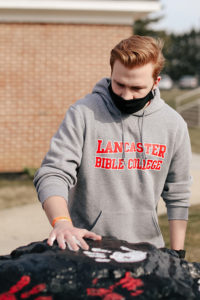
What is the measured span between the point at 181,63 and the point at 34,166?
62.1m

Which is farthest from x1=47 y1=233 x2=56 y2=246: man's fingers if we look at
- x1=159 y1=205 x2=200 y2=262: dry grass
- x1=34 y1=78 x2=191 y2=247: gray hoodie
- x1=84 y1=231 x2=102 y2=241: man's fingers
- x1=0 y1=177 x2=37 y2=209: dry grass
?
x1=0 y1=177 x2=37 y2=209: dry grass

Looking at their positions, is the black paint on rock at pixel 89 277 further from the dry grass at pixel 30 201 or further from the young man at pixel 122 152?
the dry grass at pixel 30 201

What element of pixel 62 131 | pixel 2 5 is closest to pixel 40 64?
pixel 2 5

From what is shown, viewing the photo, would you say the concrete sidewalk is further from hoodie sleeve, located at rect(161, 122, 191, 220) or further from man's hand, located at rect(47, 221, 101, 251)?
man's hand, located at rect(47, 221, 101, 251)

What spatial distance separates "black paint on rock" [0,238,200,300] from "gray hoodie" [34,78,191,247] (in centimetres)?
61

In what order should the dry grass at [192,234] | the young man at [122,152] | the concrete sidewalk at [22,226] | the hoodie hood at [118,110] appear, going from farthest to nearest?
the concrete sidewalk at [22,226]
the dry grass at [192,234]
the hoodie hood at [118,110]
the young man at [122,152]

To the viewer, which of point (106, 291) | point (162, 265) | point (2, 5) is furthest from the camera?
point (2, 5)

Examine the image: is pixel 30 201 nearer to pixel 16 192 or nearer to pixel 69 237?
pixel 16 192

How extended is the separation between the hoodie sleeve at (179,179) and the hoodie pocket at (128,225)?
207 mm

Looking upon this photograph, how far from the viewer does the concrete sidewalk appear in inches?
248

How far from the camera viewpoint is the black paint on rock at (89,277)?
5.13 ft

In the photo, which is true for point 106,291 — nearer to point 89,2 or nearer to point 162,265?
point 162,265

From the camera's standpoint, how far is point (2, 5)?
388 inches

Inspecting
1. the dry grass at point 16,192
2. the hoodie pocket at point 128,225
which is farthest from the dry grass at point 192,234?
the hoodie pocket at point 128,225
